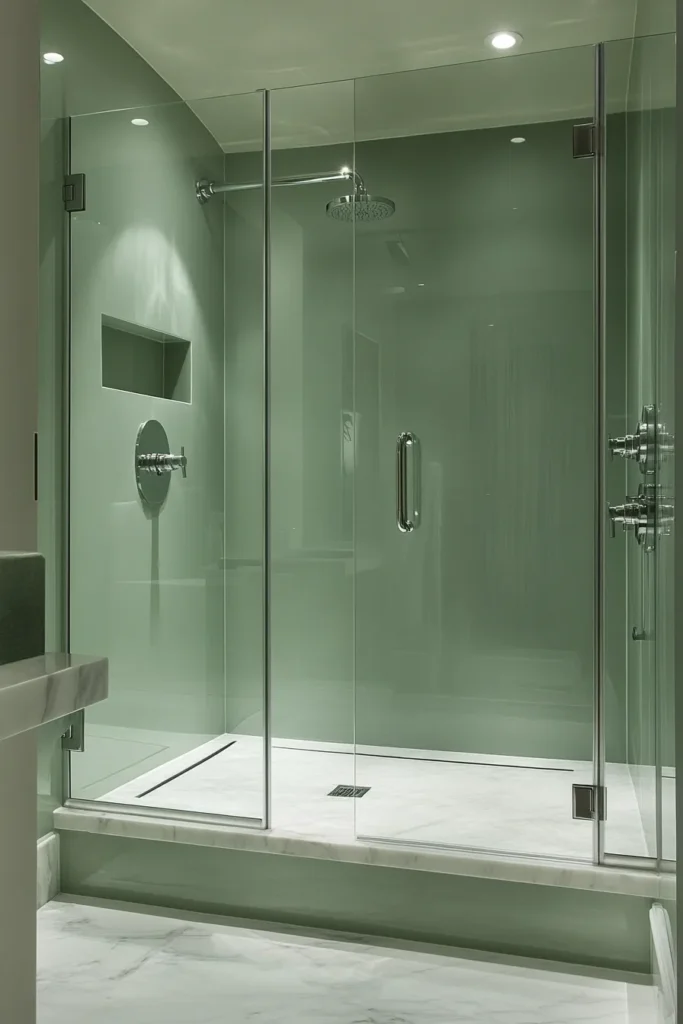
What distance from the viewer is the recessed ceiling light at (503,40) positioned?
2.73 meters

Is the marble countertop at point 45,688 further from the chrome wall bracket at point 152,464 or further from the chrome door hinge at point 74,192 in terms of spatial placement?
the chrome door hinge at point 74,192

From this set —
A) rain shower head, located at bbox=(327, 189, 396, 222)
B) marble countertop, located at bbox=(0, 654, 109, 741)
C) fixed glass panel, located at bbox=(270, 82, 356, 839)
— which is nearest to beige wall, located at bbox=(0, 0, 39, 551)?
marble countertop, located at bbox=(0, 654, 109, 741)

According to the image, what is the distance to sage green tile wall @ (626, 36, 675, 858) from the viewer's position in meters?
1.54

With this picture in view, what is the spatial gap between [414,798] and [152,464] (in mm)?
1188

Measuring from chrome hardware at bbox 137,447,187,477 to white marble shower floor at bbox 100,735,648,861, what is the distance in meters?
0.80

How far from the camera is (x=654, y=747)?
6.20ft

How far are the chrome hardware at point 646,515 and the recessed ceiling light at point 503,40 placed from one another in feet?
4.83

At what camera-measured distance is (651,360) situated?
6.57 feet

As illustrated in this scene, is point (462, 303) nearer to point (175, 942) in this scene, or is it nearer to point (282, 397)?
point (282, 397)

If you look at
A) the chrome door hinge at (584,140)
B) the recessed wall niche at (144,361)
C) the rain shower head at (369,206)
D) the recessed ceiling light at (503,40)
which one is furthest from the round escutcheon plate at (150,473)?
the recessed ceiling light at (503,40)

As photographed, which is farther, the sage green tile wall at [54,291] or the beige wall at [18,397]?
the sage green tile wall at [54,291]

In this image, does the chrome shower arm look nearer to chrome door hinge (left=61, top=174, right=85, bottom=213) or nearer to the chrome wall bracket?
chrome door hinge (left=61, top=174, right=85, bottom=213)

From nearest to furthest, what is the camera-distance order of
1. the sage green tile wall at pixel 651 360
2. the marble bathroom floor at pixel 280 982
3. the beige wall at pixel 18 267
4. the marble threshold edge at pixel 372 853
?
the beige wall at pixel 18 267, the sage green tile wall at pixel 651 360, the marble bathroom floor at pixel 280 982, the marble threshold edge at pixel 372 853

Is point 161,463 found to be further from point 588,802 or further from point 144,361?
point 588,802
